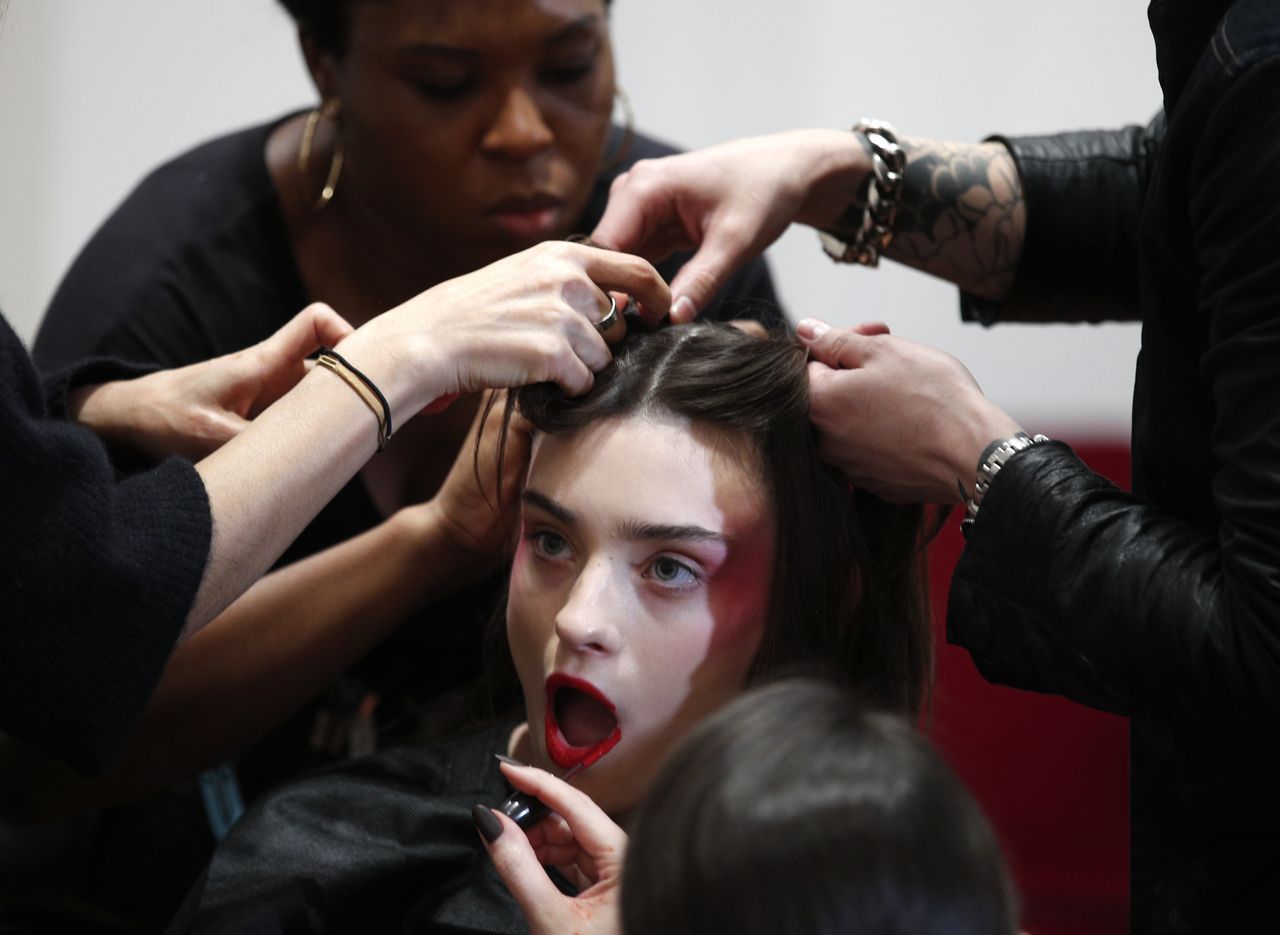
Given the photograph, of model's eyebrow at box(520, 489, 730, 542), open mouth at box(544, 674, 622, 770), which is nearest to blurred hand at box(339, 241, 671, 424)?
model's eyebrow at box(520, 489, 730, 542)

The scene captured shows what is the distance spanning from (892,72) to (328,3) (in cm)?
107

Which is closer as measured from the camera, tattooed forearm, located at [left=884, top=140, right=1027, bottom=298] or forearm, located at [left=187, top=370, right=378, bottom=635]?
forearm, located at [left=187, top=370, right=378, bottom=635]

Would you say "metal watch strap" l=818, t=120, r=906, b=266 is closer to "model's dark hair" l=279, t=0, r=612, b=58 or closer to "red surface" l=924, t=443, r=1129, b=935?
"model's dark hair" l=279, t=0, r=612, b=58

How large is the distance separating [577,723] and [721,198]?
46cm

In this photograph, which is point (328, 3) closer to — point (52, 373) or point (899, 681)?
point (52, 373)

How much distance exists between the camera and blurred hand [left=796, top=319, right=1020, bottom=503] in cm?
106

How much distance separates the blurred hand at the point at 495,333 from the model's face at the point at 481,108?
1.36 ft

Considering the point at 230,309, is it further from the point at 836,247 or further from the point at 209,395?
the point at 836,247

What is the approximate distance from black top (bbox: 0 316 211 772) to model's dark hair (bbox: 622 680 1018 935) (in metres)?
0.41

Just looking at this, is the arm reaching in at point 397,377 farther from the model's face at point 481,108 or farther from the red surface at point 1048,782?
the red surface at point 1048,782

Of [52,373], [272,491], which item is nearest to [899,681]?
[272,491]

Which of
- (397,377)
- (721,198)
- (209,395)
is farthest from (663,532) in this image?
(209,395)

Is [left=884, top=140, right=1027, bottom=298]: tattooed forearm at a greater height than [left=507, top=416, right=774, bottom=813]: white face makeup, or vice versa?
[left=884, top=140, right=1027, bottom=298]: tattooed forearm

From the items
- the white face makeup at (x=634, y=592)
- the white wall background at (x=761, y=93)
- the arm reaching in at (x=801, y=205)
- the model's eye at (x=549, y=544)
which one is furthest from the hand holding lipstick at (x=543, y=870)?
the white wall background at (x=761, y=93)
